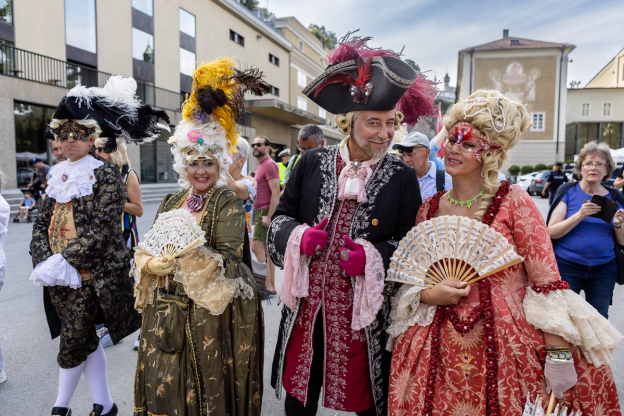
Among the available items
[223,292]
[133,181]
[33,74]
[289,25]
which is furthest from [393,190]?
[289,25]

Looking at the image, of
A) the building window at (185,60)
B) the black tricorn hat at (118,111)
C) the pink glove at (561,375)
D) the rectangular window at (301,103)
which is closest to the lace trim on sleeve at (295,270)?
the pink glove at (561,375)

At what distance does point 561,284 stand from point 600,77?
6462cm

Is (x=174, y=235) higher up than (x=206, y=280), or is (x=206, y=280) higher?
(x=174, y=235)

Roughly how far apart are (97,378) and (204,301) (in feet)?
3.66

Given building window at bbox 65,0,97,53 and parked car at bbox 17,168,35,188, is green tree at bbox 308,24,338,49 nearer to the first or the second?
building window at bbox 65,0,97,53

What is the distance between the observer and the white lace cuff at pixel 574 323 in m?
1.58

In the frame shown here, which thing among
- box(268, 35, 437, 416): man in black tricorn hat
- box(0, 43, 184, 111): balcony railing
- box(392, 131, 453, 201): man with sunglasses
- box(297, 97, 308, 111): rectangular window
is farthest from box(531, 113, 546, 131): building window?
box(268, 35, 437, 416): man in black tricorn hat

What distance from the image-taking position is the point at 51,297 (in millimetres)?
2545

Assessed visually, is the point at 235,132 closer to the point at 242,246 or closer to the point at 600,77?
the point at 242,246

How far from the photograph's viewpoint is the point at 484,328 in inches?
66.9

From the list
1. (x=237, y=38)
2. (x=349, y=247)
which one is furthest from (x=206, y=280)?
(x=237, y=38)

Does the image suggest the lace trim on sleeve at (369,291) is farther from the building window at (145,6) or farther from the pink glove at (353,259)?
the building window at (145,6)

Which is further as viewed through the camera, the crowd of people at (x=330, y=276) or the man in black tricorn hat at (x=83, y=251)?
the man in black tricorn hat at (x=83, y=251)

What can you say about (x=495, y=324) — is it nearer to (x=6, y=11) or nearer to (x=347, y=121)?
(x=347, y=121)
